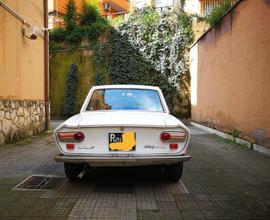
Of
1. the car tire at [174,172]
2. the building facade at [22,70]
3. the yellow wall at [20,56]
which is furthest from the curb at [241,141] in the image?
the yellow wall at [20,56]

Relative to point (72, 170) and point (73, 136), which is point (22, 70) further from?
point (73, 136)

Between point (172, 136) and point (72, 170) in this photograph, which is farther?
point (72, 170)

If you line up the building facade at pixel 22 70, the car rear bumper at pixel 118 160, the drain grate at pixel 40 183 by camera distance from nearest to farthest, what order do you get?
the car rear bumper at pixel 118 160
the drain grate at pixel 40 183
the building facade at pixel 22 70

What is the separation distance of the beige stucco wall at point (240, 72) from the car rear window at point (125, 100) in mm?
3129

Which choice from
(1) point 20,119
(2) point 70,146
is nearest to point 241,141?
(2) point 70,146

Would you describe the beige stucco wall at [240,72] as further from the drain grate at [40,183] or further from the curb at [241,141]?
the drain grate at [40,183]

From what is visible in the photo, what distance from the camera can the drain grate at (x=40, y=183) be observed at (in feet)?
15.0

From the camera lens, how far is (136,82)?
1789cm

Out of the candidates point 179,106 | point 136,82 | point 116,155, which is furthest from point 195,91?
point 116,155

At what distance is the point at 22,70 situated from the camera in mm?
9711

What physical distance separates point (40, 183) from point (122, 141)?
154 cm

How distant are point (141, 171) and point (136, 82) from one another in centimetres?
1250

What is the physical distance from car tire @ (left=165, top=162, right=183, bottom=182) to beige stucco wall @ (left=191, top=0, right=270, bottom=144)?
10.7ft

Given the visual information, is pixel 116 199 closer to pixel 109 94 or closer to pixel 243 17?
pixel 109 94
